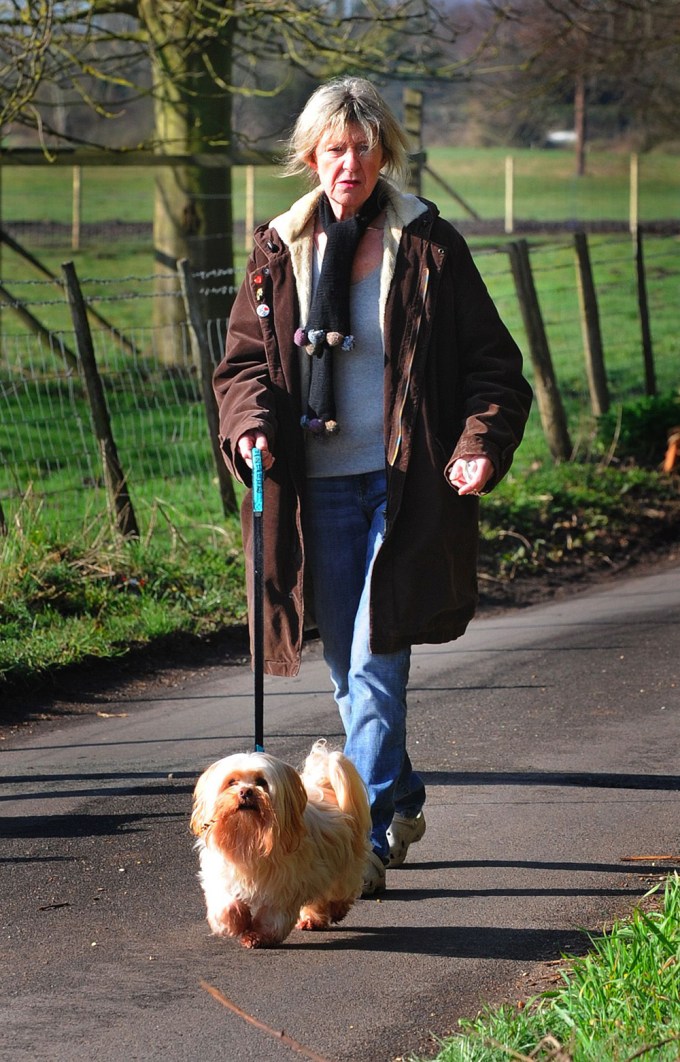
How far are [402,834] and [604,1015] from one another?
4.59ft

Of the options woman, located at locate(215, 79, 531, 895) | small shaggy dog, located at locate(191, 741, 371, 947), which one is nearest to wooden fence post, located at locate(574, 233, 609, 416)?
woman, located at locate(215, 79, 531, 895)

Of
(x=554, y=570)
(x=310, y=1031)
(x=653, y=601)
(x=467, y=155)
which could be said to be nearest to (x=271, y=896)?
(x=310, y=1031)

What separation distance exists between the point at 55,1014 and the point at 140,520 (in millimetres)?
5394

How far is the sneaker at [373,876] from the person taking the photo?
4301mm

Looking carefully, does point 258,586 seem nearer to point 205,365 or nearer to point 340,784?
point 340,784

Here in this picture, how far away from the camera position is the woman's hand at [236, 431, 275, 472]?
159 inches

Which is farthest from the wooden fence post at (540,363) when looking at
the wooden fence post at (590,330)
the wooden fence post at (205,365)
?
the wooden fence post at (205,365)

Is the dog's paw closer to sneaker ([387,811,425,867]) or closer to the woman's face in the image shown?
sneaker ([387,811,425,867])

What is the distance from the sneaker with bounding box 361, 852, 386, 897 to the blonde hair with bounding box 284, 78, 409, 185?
6.81 feet

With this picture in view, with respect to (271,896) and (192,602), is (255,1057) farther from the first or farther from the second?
(192,602)

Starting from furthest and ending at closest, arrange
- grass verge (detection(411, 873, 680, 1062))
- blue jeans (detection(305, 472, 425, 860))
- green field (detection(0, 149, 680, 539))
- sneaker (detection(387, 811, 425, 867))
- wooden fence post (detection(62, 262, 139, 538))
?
green field (detection(0, 149, 680, 539))
wooden fence post (detection(62, 262, 139, 538))
sneaker (detection(387, 811, 425, 867))
blue jeans (detection(305, 472, 425, 860))
grass verge (detection(411, 873, 680, 1062))

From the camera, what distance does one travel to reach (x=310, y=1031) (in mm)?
3543

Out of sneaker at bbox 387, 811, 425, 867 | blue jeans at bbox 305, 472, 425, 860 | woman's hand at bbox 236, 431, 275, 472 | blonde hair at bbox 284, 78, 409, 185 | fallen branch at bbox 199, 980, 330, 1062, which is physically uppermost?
blonde hair at bbox 284, 78, 409, 185

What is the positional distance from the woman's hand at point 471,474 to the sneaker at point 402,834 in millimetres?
1164
